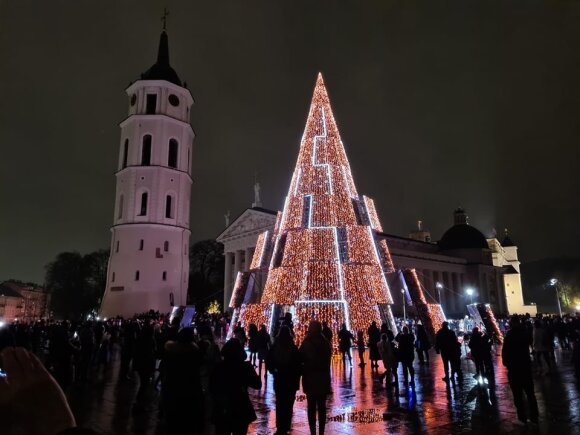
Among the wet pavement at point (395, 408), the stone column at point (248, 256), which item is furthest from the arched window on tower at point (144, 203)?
the wet pavement at point (395, 408)

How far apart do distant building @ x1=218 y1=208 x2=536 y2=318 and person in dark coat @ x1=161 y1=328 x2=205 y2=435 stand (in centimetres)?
4755

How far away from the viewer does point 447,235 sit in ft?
275

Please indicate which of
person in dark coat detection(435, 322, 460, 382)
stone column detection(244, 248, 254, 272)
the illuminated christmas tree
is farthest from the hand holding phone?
stone column detection(244, 248, 254, 272)

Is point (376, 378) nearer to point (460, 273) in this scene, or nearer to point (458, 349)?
point (458, 349)

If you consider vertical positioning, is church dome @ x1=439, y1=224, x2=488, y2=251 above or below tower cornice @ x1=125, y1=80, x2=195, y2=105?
below

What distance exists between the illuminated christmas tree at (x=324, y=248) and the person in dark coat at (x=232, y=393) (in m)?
9.86

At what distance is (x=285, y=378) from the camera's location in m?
6.81

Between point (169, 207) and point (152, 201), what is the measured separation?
2037mm

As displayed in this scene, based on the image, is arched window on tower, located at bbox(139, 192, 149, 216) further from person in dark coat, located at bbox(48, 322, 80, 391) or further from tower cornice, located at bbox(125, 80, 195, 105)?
person in dark coat, located at bbox(48, 322, 80, 391)

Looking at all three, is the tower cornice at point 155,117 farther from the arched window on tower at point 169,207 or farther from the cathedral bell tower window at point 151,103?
the arched window on tower at point 169,207

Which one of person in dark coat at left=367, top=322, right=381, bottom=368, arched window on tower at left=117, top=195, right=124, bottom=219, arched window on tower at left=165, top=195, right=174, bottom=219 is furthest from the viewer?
arched window on tower at left=165, top=195, right=174, bottom=219

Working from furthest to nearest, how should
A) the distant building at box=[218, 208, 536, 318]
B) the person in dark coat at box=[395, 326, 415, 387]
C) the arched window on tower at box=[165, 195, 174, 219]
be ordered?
the distant building at box=[218, 208, 536, 318], the arched window on tower at box=[165, 195, 174, 219], the person in dark coat at box=[395, 326, 415, 387]

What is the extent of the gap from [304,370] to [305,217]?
1032 cm

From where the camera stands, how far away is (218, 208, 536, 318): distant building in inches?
2292
